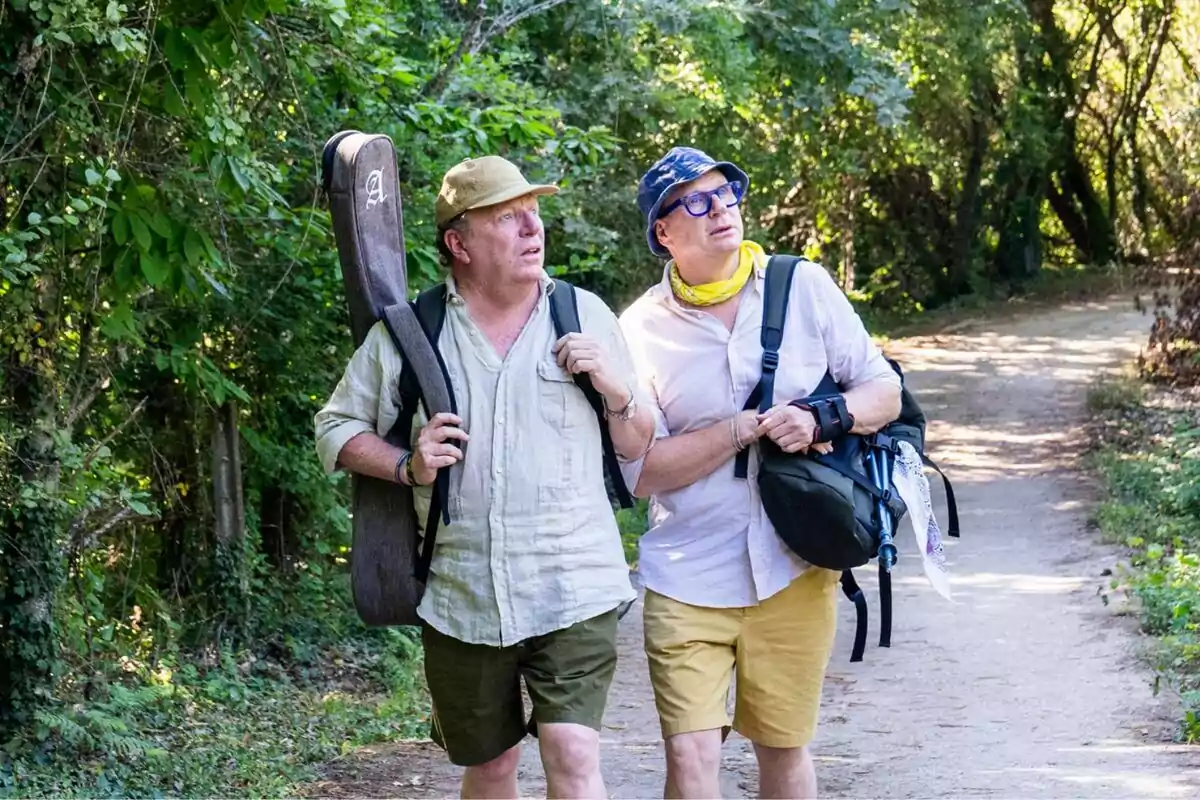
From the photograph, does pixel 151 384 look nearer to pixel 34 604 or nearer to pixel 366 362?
pixel 34 604

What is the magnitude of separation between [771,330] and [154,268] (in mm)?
2972

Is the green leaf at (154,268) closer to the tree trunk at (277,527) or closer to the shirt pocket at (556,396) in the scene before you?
the shirt pocket at (556,396)

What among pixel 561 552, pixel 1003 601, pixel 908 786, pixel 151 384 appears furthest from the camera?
pixel 1003 601

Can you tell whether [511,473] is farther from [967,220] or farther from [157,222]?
[967,220]

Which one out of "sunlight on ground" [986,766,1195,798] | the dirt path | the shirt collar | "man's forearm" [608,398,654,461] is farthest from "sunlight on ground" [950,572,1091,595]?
the shirt collar

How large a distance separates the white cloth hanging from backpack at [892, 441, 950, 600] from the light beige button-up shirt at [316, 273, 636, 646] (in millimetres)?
840

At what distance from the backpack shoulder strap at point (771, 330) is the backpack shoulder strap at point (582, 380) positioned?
334 millimetres

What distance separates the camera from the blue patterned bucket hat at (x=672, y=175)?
404cm

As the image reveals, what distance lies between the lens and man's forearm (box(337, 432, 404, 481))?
12.3 ft

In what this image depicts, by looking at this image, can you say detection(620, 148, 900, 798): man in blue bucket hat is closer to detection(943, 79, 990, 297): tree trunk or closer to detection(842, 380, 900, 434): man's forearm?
detection(842, 380, 900, 434): man's forearm

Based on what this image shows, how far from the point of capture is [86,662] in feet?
22.0

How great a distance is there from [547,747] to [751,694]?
25.4 inches

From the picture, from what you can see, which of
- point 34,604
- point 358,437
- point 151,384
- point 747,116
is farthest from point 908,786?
point 747,116

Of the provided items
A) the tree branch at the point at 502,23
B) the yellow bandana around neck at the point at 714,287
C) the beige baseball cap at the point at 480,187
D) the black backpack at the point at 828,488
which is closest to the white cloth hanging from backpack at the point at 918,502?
the black backpack at the point at 828,488
